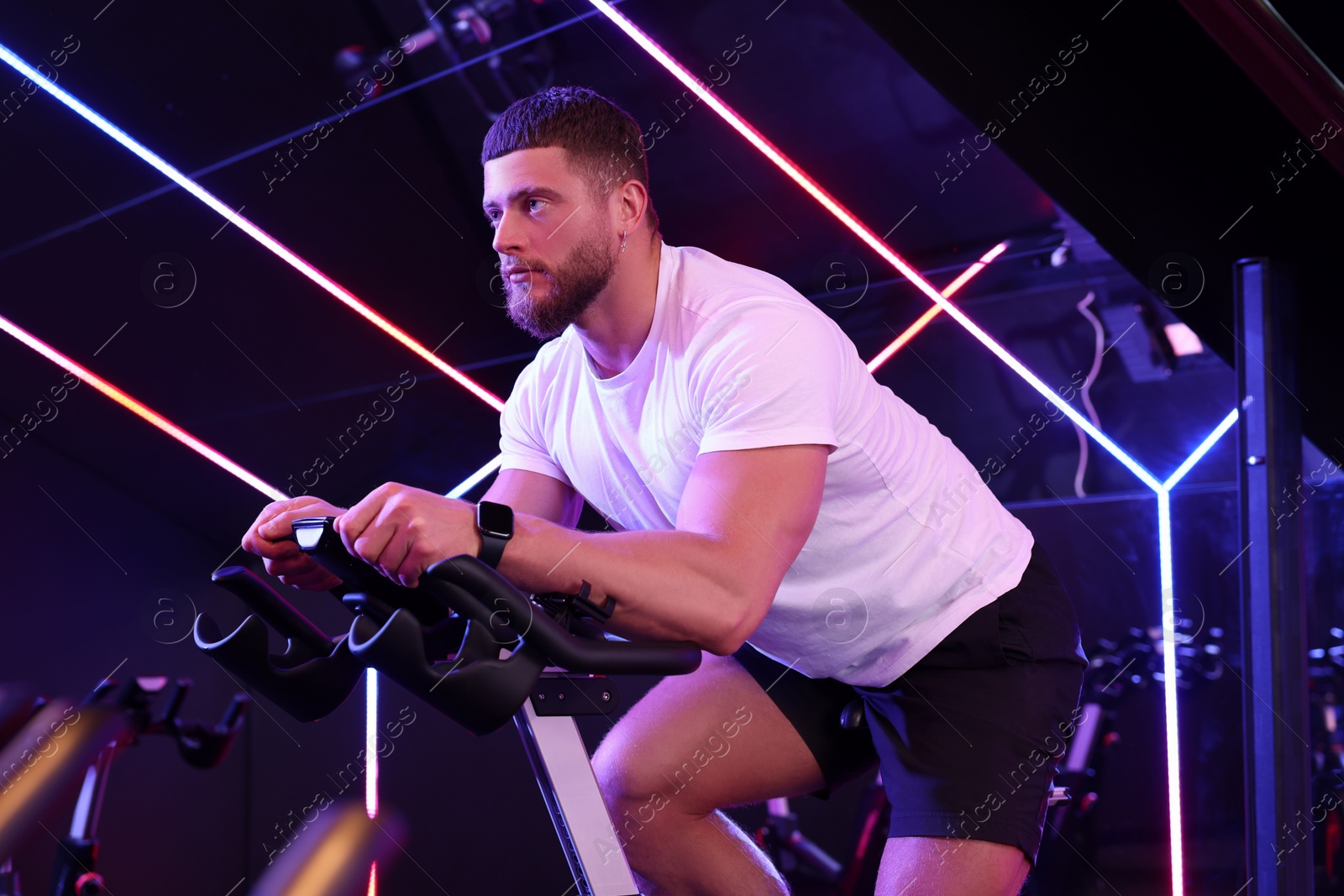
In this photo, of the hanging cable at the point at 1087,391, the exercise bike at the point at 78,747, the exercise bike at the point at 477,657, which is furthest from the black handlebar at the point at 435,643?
the hanging cable at the point at 1087,391

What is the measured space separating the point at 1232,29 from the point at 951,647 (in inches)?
39.6

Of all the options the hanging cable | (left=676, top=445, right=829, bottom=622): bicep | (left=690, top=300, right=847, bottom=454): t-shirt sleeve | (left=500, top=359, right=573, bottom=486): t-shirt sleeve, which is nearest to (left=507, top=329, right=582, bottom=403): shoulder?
(left=500, top=359, right=573, bottom=486): t-shirt sleeve

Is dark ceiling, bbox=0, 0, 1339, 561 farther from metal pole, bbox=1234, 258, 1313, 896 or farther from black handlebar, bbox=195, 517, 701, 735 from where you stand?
black handlebar, bbox=195, 517, 701, 735

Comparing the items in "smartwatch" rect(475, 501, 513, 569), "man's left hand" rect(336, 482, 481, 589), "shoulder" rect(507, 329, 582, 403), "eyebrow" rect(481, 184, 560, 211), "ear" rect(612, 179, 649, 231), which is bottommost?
"smartwatch" rect(475, 501, 513, 569)

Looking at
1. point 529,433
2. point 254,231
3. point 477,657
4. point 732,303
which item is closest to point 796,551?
point 732,303

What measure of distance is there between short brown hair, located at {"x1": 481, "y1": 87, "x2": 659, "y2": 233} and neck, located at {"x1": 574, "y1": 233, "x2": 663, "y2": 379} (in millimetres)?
100

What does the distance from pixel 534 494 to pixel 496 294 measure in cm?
99

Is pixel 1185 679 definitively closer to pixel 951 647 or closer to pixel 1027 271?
pixel 1027 271

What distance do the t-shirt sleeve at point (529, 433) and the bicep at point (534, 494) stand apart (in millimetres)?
13

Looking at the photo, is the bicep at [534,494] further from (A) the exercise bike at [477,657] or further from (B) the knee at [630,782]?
(A) the exercise bike at [477,657]

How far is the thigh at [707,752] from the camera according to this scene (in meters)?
1.82

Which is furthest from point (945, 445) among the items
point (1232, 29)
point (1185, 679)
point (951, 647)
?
point (1185, 679)

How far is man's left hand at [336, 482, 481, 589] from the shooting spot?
115 centimetres

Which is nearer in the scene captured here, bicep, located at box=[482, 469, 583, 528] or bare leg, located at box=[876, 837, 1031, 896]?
bare leg, located at box=[876, 837, 1031, 896]
